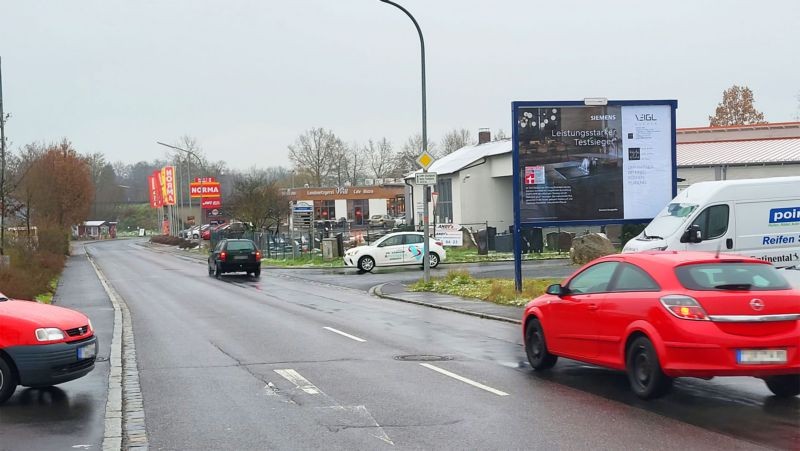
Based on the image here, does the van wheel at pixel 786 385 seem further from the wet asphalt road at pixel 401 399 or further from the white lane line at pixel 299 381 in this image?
the white lane line at pixel 299 381

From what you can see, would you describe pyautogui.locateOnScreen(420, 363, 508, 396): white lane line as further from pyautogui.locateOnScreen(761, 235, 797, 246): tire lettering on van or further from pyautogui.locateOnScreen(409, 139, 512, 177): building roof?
pyautogui.locateOnScreen(409, 139, 512, 177): building roof

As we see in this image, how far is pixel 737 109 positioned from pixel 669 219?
6397 cm

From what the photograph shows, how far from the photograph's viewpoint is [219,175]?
457ft

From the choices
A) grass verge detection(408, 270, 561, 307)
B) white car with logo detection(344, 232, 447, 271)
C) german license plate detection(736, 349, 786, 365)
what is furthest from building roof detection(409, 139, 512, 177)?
german license plate detection(736, 349, 786, 365)

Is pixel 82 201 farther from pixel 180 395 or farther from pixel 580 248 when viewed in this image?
pixel 180 395

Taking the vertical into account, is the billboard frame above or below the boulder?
above

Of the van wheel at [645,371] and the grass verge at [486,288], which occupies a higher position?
the van wheel at [645,371]

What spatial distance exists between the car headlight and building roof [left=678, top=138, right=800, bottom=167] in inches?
1444

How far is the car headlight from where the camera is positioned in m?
8.62

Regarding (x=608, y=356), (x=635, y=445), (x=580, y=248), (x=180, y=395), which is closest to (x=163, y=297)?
(x=580, y=248)

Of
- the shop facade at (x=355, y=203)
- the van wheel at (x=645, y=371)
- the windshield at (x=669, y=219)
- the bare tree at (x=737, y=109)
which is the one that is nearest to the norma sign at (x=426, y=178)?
the windshield at (x=669, y=219)

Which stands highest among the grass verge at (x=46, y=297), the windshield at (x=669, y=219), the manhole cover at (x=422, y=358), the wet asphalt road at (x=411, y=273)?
the windshield at (x=669, y=219)

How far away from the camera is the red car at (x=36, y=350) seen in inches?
336

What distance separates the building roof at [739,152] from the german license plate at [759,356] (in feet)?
112
